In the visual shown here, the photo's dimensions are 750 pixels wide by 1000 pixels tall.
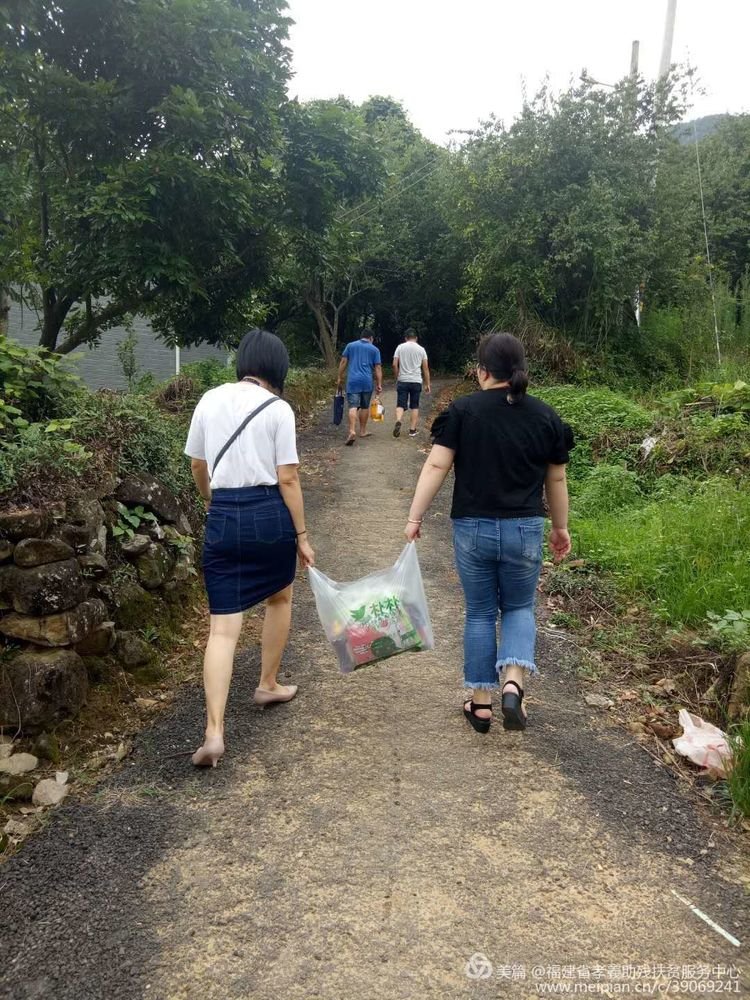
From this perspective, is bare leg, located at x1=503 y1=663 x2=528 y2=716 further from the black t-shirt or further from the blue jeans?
the black t-shirt

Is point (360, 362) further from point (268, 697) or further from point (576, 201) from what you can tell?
point (268, 697)

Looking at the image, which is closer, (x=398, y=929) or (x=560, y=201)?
(x=398, y=929)

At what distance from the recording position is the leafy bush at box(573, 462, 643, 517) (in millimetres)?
6902

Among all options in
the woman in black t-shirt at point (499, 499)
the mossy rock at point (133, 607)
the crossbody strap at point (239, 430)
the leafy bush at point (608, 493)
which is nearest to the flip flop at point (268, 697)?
the mossy rock at point (133, 607)

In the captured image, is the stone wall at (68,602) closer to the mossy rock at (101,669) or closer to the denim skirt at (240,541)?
the mossy rock at (101,669)

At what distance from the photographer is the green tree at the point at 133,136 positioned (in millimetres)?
6172

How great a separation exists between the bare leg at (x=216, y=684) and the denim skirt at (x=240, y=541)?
0.09m

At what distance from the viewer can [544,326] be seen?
13.4 meters

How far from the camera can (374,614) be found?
11.0 ft

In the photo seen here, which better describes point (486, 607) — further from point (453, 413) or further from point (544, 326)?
point (544, 326)

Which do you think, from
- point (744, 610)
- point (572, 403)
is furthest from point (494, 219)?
point (744, 610)

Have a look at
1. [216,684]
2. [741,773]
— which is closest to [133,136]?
[216,684]

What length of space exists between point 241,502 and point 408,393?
8301 mm

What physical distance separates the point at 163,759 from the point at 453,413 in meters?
2.07
